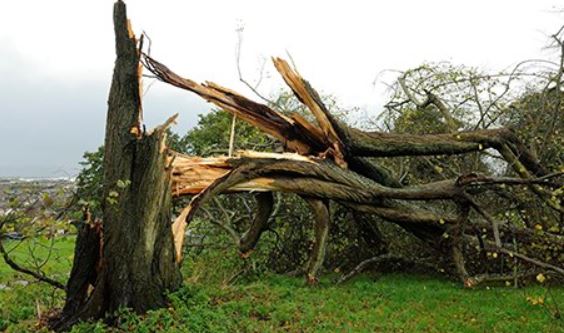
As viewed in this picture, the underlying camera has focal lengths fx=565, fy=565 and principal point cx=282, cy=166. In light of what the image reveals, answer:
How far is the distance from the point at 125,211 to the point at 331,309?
2900mm

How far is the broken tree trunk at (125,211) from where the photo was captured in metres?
6.03

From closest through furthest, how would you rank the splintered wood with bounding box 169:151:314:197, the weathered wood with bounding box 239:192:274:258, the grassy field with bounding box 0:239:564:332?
the grassy field with bounding box 0:239:564:332, the splintered wood with bounding box 169:151:314:197, the weathered wood with bounding box 239:192:274:258

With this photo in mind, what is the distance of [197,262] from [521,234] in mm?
5512

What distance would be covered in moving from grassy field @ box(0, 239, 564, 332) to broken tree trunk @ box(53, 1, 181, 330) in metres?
0.30

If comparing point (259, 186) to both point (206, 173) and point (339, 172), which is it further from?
point (339, 172)

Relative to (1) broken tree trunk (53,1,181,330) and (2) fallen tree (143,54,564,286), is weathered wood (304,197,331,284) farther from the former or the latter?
(1) broken tree trunk (53,1,181,330)

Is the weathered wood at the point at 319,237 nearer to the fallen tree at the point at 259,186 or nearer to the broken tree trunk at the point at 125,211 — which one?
the fallen tree at the point at 259,186

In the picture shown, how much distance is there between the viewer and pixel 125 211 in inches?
239

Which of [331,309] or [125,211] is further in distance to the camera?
[331,309]

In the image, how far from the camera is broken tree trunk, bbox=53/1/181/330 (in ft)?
19.8

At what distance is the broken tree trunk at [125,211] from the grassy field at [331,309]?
0.99 feet

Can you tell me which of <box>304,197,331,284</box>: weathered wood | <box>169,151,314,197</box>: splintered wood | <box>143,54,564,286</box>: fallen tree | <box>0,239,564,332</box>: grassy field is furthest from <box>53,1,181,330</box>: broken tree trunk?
<box>304,197,331,284</box>: weathered wood

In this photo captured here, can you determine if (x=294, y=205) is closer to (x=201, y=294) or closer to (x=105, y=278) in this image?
(x=201, y=294)

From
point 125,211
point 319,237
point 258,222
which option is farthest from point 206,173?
point 319,237
